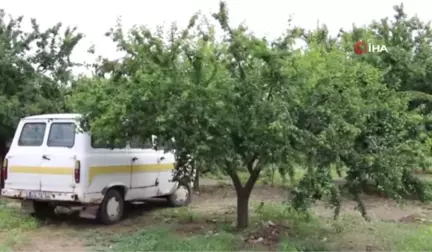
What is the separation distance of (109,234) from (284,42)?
4047mm

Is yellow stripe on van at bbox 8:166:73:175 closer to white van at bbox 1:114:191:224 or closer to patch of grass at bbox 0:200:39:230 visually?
white van at bbox 1:114:191:224

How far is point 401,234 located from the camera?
28.9 ft

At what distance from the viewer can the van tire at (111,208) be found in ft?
31.8

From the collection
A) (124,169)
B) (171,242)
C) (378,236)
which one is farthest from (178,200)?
(378,236)

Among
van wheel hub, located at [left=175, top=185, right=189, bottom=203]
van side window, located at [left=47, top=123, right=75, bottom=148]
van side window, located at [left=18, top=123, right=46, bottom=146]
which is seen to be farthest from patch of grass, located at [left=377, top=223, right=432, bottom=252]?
van side window, located at [left=18, top=123, right=46, bottom=146]

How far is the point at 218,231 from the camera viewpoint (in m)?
8.98

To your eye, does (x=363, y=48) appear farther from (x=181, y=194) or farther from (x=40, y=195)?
(x=40, y=195)

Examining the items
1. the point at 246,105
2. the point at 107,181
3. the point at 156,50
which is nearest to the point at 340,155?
the point at 246,105

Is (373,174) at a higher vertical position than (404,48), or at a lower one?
lower

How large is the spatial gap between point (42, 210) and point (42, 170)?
125 cm

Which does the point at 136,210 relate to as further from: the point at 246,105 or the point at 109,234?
the point at 246,105

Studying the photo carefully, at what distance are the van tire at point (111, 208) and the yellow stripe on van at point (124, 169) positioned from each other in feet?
1.21

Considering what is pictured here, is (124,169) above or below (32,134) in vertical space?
below

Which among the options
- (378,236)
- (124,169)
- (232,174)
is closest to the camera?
(232,174)
